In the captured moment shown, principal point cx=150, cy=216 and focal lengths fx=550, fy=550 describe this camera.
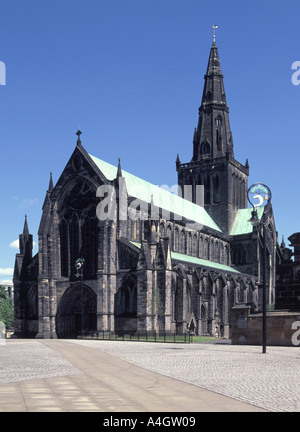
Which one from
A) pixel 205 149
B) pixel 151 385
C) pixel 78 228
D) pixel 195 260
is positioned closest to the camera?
pixel 151 385

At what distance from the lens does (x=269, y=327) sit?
1176 inches

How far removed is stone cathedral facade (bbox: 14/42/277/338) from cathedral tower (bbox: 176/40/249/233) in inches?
350

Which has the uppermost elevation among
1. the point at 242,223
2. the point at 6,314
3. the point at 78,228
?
the point at 242,223

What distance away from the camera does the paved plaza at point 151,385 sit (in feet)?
33.7

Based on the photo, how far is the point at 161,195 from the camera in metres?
71.1

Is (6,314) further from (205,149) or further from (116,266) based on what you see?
(116,266)

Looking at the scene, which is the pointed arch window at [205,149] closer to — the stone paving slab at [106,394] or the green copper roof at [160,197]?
the green copper roof at [160,197]

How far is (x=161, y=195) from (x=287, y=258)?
39.4m

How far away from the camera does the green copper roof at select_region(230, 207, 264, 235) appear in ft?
270

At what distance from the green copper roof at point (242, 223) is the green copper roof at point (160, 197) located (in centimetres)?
283

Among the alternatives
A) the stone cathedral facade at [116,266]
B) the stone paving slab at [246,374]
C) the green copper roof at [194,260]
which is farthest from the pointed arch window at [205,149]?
the stone paving slab at [246,374]

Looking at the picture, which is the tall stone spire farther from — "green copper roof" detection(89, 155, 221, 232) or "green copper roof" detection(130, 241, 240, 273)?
"green copper roof" detection(130, 241, 240, 273)

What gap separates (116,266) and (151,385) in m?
40.2

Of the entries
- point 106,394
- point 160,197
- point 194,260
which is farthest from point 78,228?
point 106,394
